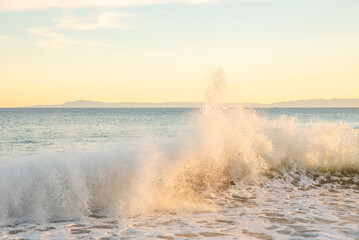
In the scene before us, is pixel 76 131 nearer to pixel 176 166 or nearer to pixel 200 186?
pixel 176 166

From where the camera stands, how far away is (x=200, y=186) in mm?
10094

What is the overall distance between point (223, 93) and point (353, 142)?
5.87 metres

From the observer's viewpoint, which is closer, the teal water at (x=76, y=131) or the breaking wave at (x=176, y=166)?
the breaking wave at (x=176, y=166)

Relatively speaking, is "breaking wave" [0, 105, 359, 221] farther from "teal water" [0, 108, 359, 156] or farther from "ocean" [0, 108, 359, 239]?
"teal water" [0, 108, 359, 156]

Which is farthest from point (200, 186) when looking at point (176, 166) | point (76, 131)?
point (76, 131)

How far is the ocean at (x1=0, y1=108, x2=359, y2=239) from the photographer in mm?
6539

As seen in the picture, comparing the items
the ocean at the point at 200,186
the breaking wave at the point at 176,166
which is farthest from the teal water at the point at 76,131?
the ocean at the point at 200,186

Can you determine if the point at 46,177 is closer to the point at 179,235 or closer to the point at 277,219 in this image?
the point at 179,235

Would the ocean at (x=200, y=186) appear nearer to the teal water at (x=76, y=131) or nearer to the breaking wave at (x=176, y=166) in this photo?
the breaking wave at (x=176, y=166)

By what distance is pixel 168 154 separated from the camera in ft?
34.9

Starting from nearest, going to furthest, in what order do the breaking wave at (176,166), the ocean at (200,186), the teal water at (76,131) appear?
the ocean at (200,186)
the breaking wave at (176,166)
the teal water at (76,131)

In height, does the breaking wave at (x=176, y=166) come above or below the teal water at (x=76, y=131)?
above

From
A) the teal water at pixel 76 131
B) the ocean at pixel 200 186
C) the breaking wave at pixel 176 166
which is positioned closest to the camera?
the ocean at pixel 200 186

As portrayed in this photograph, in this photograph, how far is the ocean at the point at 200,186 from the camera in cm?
654
